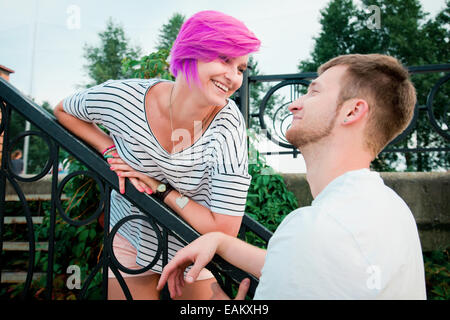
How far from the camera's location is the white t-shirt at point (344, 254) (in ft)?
2.53

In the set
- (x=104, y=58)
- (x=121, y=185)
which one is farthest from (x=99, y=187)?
(x=104, y=58)

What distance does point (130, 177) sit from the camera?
1331 mm

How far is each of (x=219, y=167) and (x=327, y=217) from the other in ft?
2.33

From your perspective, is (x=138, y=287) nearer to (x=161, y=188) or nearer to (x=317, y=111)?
(x=161, y=188)

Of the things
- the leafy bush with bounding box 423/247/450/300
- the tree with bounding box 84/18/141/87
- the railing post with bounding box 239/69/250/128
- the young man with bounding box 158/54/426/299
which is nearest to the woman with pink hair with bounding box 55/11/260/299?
the young man with bounding box 158/54/426/299

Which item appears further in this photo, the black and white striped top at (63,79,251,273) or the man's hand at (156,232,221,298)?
the black and white striped top at (63,79,251,273)

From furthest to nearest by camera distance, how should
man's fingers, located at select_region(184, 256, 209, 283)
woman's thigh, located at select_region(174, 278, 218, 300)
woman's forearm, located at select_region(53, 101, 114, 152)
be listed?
woman's thigh, located at select_region(174, 278, 218, 300)
woman's forearm, located at select_region(53, 101, 114, 152)
man's fingers, located at select_region(184, 256, 209, 283)

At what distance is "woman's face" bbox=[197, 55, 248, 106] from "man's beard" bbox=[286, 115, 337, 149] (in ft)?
1.23

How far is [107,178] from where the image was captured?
1.31m

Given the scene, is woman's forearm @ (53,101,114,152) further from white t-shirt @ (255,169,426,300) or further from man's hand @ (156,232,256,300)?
white t-shirt @ (255,169,426,300)

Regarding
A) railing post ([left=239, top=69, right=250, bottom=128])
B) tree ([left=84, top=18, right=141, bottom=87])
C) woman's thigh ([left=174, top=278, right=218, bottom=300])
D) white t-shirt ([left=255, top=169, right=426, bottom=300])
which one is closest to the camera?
white t-shirt ([left=255, top=169, right=426, bottom=300])

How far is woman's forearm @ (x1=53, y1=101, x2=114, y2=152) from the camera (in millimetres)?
1493
